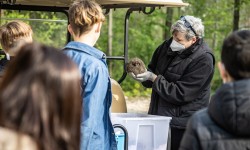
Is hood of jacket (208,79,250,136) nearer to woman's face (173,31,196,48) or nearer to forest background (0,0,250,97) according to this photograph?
woman's face (173,31,196,48)

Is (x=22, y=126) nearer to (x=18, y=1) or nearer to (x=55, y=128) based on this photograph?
(x=55, y=128)

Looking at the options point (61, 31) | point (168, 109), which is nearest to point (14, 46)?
point (168, 109)

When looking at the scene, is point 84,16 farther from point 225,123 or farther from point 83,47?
point 225,123

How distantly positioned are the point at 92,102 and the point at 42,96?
1.65 m

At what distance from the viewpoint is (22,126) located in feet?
6.08

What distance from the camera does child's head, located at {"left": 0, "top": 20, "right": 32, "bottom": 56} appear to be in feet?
13.5

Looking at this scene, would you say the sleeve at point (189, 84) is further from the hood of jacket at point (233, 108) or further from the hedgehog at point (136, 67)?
the hood of jacket at point (233, 108)

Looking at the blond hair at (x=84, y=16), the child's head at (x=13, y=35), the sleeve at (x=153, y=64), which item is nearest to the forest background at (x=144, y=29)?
the sleeve at (x=153, y=64)

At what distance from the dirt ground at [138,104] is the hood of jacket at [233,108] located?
10452 millimetres

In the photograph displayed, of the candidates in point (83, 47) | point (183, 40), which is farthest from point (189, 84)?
point (83, 47)

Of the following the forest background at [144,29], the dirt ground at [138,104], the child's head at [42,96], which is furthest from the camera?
the forest background at [144,29]

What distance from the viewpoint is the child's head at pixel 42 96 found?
185 centimetres

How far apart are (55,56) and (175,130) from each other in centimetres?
317

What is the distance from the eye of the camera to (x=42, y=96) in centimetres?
187
